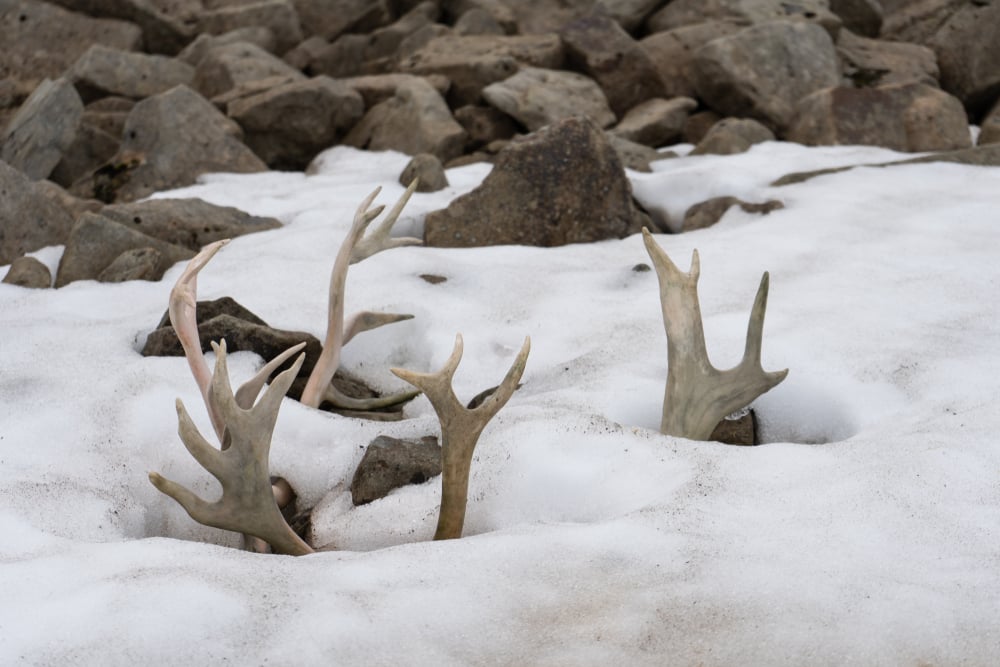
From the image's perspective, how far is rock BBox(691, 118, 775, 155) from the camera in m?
6.32

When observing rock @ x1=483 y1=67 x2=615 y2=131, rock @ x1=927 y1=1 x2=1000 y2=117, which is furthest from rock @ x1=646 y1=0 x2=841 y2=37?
rock @ x1=483 y1=67 x2=615 y2=131

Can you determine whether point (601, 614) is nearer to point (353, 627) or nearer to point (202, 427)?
point (353, 627)

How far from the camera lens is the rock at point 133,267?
447cm

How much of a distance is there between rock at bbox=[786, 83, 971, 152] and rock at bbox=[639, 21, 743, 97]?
1.20 metres

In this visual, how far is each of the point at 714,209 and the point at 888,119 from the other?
1885mm

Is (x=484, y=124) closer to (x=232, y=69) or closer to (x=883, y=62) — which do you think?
(x=232, y=69)

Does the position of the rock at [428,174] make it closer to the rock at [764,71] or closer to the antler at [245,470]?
the rock at [764,71]

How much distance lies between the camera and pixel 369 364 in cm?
385

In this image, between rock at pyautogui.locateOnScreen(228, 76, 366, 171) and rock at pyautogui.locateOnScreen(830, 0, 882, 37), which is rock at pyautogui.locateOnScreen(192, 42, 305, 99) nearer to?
rock at pyautogui.locateOnScreen(228, 76, 366, 171)

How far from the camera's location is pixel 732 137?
6.37m

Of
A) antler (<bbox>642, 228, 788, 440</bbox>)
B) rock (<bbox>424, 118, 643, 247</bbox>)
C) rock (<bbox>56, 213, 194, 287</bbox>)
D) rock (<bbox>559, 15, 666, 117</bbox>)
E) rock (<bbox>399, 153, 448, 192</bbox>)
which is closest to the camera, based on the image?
antler (<bbox>642, 228, 788, 440</bbox>)

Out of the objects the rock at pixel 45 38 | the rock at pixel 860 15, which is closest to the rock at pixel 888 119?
the rock at pixel 860 15

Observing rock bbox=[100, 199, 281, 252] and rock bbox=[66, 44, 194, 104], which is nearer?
rock bbox=[100, 199, 281, 252]

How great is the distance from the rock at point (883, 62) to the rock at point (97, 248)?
5.20m
